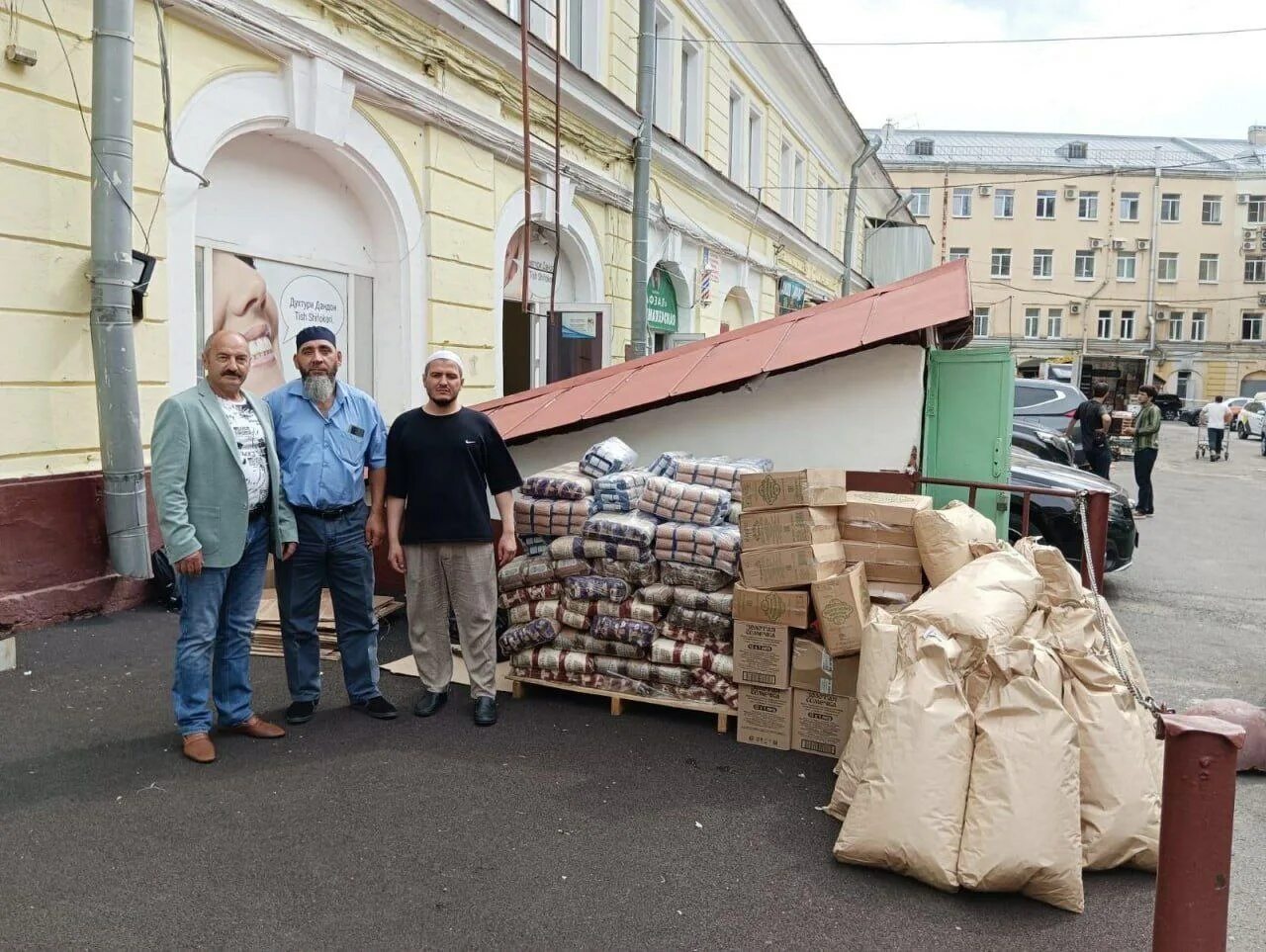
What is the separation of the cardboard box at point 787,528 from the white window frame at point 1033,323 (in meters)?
57.4

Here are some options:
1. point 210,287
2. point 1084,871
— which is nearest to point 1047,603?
point 1084,871

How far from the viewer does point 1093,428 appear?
49.8 feet

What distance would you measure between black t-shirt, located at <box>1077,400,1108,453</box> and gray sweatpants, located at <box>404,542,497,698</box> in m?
13.2

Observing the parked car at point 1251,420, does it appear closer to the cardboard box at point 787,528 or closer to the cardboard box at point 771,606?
the cardboard box at point 787,528

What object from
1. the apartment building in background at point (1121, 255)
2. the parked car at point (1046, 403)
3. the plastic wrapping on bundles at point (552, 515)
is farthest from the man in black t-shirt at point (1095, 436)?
the apartment building in background at point (1121, 255)

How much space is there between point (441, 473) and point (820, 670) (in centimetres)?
199

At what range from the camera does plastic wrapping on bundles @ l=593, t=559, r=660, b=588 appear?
15.4 feet

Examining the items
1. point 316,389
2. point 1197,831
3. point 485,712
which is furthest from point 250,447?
point 1197,831

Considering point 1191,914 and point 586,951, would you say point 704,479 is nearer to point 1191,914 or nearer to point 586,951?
point 586,951

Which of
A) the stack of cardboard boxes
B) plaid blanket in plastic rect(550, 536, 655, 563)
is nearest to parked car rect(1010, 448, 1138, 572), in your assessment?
the stack of cardboard boxes

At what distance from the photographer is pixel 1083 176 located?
55688 millimetres

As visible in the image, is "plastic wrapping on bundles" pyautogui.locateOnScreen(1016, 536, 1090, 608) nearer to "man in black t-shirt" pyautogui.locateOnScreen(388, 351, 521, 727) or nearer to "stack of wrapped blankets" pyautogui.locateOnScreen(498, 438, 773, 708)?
"stack of wrapped blankets" pyautogui.locateOnScreen(498, 438, 773, 708)

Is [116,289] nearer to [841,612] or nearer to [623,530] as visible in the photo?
[623,530]

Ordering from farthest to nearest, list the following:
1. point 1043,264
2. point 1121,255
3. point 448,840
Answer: point 1043,264
point 1121,255
point 448,840
